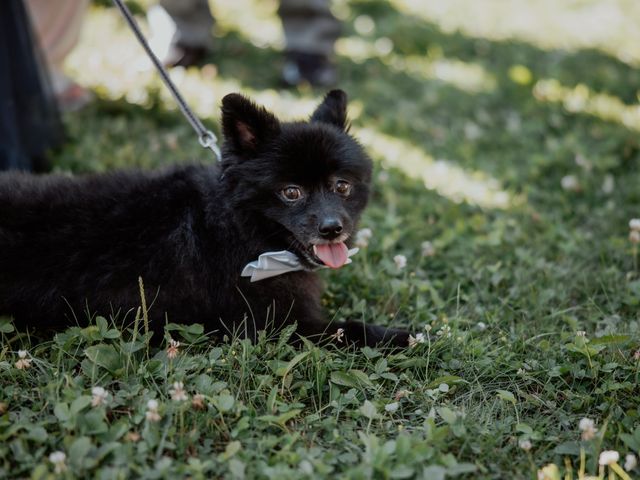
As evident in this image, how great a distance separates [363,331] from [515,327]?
792 mm

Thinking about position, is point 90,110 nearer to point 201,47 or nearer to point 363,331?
point 201,47

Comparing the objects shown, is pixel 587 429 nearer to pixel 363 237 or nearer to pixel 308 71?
pixel 363 237

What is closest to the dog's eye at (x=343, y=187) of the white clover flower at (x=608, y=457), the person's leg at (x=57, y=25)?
the white clover flower at (x=608, y=457)

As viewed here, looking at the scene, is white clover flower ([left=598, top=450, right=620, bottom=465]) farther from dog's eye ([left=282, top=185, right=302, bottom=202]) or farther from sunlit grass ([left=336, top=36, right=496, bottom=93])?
sunlit grass ([left=336, top=36, right=496, bottom=93])

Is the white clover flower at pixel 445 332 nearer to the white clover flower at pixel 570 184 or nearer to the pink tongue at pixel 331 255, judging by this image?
the pink tongue at pixel 331 255

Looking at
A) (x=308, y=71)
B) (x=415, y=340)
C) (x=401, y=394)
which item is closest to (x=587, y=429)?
(x=401, y=394)

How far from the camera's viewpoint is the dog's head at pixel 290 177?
3.00 metres

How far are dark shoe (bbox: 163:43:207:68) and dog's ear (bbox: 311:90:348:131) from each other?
11.3 feet

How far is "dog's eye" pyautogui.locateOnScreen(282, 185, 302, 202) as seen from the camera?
3049 millimetres

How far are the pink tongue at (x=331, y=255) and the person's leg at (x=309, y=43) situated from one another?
358 centimetres

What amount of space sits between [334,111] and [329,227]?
72 centimetres

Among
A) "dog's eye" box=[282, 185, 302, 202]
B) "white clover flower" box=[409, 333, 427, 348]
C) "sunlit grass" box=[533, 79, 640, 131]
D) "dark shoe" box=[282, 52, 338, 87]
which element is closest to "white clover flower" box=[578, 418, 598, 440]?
"white clover flower" box=[409, 333, 427, 348]

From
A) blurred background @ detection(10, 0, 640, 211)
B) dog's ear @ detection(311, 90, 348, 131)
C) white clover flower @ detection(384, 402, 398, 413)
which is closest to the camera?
white clover flower @ detection(384, 402, 398, 413)

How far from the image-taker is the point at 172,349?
271 centimetres
